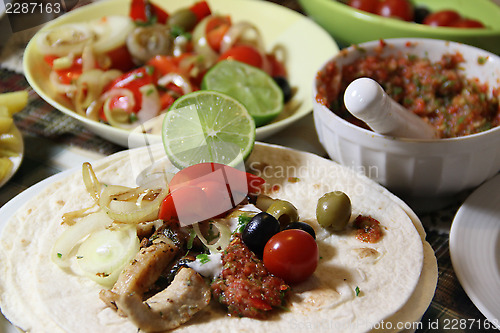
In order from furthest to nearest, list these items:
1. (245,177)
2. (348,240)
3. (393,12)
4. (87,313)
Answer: (393,12), (245,177), (348,240), (87,313)

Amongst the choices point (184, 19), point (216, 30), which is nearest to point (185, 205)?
point (216, 30)

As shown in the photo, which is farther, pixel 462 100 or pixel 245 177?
pixel 462 100

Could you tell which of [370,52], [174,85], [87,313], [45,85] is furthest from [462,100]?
[45,85]

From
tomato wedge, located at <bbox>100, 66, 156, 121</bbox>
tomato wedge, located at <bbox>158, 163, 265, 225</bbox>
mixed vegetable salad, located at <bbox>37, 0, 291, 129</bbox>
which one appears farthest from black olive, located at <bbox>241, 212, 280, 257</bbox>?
tomato wedge, located at <bbox>100, 66, 156, 121</bbox>

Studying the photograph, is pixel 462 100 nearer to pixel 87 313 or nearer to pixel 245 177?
pixel 245 177

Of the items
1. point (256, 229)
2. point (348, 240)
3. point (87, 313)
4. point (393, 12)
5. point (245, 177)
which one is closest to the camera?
point (87, 313)

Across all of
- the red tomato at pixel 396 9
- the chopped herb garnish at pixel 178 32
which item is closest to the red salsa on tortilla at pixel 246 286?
the chopped herb garnish at pixel 178 32

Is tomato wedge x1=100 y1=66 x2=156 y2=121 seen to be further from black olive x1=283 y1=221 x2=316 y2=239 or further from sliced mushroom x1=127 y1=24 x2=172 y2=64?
black olive x1=283 y1=221 x2=316 y2=239
